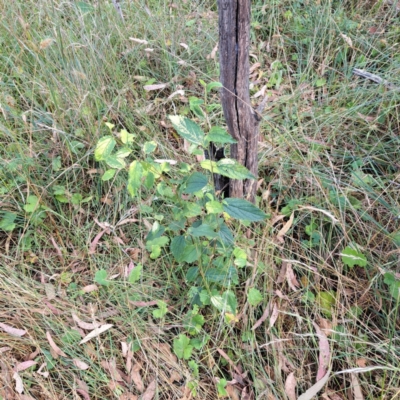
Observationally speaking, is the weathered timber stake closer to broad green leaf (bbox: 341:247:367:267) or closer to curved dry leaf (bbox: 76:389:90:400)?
broad green leaf (bbox: 341:247:367:267)

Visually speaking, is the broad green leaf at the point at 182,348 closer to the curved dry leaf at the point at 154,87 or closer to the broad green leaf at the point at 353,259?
the broad green leaf at the point at 353,259

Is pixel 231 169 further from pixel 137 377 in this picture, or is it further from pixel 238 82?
pixel 137 377

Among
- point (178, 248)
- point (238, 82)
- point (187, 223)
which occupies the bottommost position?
point (187, 223)

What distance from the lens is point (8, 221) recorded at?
1.72m

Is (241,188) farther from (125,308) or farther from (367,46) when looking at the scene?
(367,46)

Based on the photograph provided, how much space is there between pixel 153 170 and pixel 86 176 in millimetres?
946

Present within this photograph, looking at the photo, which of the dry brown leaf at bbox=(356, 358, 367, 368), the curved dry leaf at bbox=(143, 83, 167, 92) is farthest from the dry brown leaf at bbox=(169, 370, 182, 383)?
the curved dry leaf at bbox=(143, 83, 167, 92)

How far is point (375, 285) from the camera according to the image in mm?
1432

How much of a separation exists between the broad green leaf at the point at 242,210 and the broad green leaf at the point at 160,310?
1.68ft

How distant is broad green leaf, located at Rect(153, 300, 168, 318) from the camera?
139 cm

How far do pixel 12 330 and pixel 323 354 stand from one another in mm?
1208

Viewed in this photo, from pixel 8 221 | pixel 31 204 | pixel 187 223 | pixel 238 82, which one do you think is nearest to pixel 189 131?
pixel 238 82

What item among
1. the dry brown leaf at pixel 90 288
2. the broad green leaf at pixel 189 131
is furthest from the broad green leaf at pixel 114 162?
the dry brown leaf at pixel 90 288

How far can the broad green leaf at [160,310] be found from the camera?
1.39 metres
